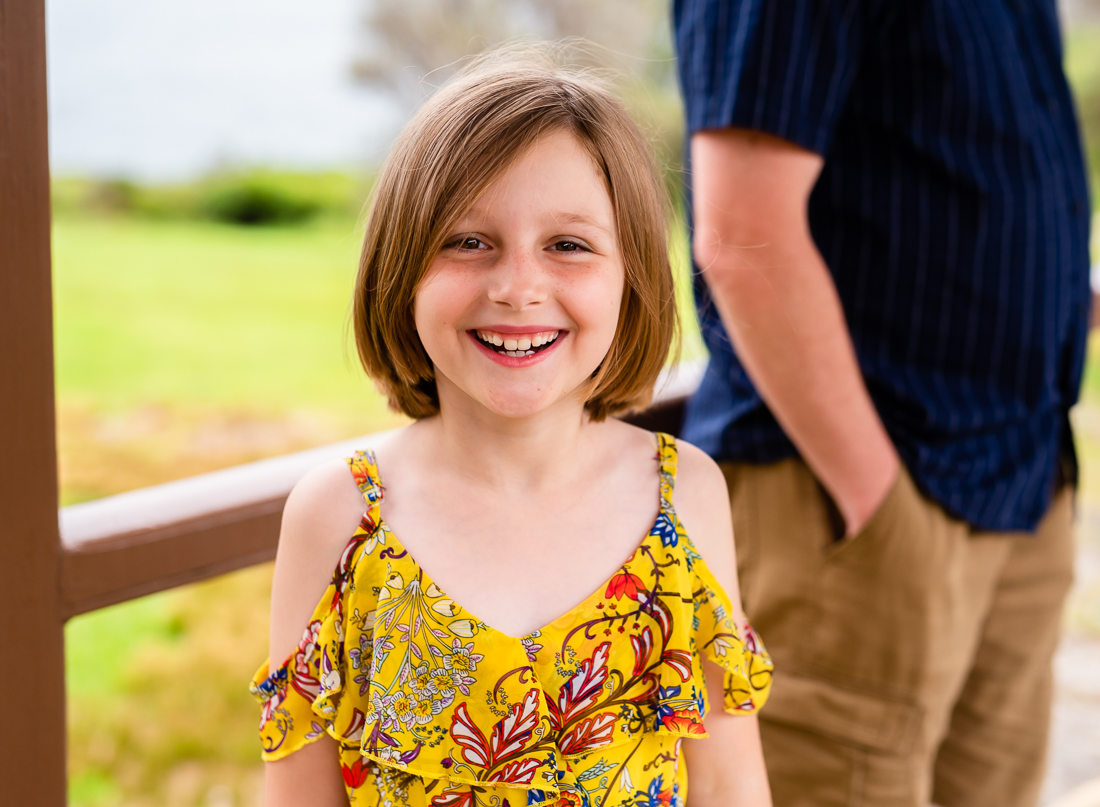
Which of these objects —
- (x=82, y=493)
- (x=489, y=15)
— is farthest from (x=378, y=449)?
(x=489, y=15)

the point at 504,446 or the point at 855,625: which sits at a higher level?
the point at 504,446

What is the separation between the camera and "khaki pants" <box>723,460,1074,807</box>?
1.28m

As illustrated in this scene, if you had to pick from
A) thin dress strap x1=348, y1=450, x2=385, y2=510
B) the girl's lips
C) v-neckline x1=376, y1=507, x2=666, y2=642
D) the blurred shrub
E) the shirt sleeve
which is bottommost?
the blurred shrub

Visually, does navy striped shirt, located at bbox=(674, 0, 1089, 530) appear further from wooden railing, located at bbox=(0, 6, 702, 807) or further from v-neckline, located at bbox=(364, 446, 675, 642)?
wooden railing, located at bbox=(0, 6, 702, 807)

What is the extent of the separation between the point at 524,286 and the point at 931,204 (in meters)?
0.74

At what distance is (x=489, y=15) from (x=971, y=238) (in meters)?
8.24

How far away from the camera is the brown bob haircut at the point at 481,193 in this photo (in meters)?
0.77

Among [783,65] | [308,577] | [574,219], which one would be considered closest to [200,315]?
[783,65]

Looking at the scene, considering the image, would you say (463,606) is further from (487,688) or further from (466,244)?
(466,244)

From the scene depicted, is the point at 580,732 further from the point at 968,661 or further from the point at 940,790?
the point at 940,790

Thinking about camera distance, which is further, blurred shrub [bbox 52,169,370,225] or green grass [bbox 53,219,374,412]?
blurred shrub [bbox 52,169,370,225]

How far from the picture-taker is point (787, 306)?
1.18 meters

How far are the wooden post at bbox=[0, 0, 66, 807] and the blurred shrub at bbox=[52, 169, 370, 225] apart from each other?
7.70 metres

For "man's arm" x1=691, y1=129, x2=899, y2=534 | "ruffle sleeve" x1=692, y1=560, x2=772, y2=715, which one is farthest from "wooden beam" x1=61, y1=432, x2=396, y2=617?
"man's arm" x1=691, y1=129, x2=899, y2=534
